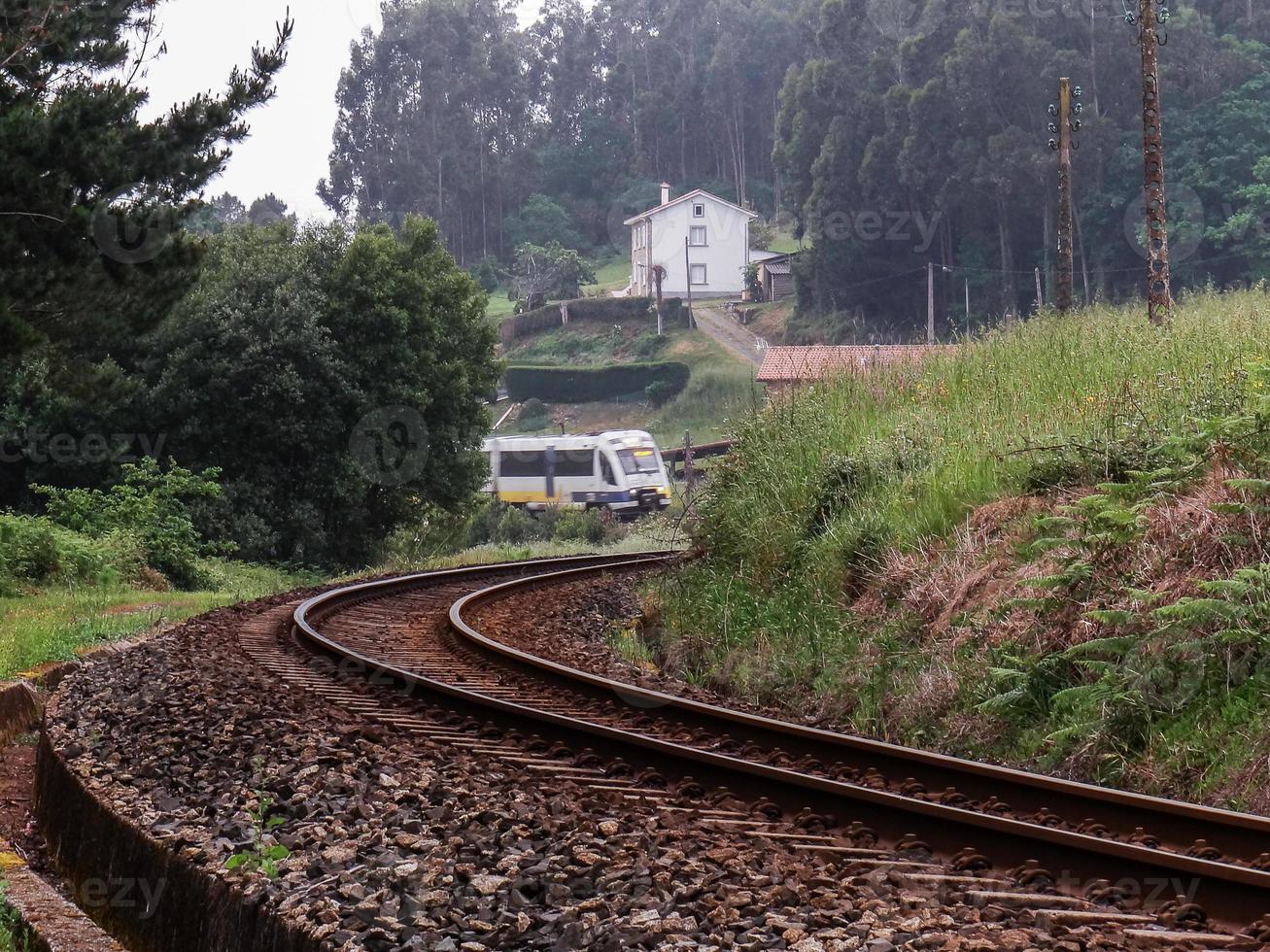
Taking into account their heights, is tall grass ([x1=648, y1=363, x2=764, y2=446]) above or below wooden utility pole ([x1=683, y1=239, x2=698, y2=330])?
below

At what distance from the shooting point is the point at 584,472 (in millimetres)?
48469

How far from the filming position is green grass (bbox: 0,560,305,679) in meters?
11.6

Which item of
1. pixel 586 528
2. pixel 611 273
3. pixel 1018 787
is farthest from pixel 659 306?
pixel 1018 787

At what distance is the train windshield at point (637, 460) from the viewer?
4797 cm

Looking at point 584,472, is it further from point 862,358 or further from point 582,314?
point 582,314

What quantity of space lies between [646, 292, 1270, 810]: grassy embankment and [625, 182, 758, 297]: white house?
7491 cm

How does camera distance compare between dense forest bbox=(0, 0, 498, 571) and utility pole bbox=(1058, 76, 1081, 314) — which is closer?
dense forest bbox=(0, 0, 498, 571)

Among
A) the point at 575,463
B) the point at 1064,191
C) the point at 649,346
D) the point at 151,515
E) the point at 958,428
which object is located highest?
the point at 1064,191

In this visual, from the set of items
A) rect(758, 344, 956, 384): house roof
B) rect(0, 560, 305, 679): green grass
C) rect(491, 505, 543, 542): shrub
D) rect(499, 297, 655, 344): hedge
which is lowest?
rect(491, 505, 543, 542): shrub

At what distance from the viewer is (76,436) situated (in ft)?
96.5

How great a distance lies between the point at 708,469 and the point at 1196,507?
7868 mm

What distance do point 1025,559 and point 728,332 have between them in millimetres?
71638

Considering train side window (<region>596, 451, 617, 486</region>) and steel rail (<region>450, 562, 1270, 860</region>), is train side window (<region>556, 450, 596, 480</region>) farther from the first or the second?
steel rail (<region>450, 562, 1270, 860</region>)

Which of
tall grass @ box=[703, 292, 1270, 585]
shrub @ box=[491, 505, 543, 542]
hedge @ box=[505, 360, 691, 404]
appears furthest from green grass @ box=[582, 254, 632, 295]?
tall grass @ box=[703, 292, 1270, 585]
